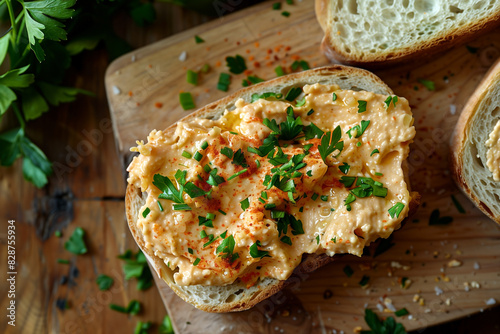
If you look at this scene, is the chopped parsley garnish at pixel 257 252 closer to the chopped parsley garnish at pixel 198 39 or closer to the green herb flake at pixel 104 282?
the green herb flake at pixel 104 282

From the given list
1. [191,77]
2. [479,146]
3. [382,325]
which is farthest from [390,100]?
[382,325]

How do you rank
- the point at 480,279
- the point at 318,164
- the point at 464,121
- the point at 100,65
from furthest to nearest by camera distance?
the point at 100,65 < the point at 480,279 < the point at 464,121 < the point at 318,164

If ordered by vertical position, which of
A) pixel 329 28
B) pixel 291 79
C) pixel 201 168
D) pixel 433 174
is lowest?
pixel 433 174

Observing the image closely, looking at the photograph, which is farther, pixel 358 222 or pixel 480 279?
pixel 480 279

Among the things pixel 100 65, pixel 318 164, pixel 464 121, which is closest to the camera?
pixel 318 164

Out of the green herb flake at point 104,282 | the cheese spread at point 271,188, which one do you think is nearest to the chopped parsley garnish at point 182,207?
the cheese spread at point 271,188

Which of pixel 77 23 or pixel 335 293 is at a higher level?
pixel 77 23

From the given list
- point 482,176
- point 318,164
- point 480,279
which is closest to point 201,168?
point 318,164

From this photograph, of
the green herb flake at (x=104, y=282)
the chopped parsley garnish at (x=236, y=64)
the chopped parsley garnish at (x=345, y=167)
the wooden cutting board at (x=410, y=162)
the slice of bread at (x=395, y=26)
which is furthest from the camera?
the green herb flake at (x=104, y=282)

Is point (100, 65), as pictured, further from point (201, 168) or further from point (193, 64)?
point (201, 168)
